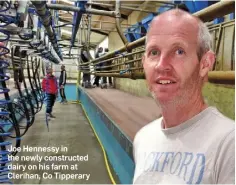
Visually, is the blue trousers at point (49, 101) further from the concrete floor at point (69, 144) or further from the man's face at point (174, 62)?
the man's face at point (174, 62)

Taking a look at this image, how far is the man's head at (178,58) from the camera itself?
558 millimetres

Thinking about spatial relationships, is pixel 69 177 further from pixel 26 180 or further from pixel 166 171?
pixel 166 171

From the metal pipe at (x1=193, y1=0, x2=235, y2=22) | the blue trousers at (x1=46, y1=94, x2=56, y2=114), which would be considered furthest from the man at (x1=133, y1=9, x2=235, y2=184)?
the blue trousers at (x1=46, y1=94, x2=56, y2=114)

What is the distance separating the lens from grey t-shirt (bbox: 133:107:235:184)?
19.8 inches

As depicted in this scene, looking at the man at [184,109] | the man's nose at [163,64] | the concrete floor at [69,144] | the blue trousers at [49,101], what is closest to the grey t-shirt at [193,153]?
the man at [184,109]

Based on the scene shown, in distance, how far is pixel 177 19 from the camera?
0.59 meters

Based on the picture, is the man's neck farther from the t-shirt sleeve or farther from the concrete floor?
the concrete floor

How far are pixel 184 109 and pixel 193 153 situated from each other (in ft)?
0.36

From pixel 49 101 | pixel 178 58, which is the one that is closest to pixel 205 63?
pixel 178 58

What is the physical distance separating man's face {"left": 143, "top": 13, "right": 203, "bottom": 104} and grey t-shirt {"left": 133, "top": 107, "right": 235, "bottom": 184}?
0.08m

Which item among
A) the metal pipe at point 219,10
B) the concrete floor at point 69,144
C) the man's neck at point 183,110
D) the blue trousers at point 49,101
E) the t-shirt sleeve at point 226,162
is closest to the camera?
the t-shirt sleeve at point 226,162

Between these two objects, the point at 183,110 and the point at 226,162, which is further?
the point at 183,110

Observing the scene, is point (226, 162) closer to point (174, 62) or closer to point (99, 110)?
point (174, 62)

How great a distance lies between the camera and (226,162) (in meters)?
0.49
